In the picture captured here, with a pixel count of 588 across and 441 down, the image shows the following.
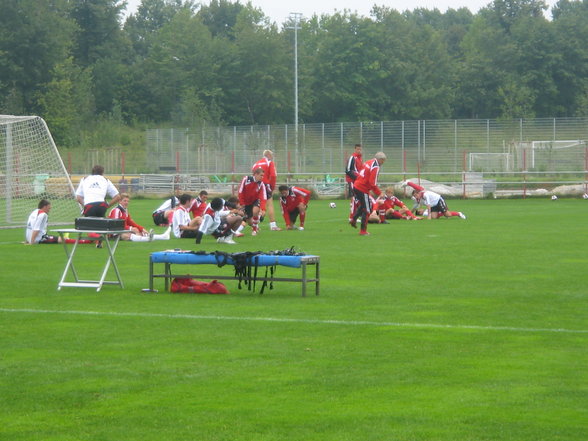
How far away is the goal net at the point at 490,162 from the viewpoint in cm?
5012

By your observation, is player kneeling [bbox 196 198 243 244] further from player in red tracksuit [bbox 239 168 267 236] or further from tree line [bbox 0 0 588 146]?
tree line [bbox 0 0 588 146]

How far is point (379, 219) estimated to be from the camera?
28016 millimetres

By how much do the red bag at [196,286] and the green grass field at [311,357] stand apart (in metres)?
0.26

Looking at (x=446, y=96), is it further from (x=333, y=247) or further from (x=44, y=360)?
(x=44, y=360)

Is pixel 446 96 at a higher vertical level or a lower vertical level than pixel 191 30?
lower

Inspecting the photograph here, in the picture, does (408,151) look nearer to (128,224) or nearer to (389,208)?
Result: (389,208)

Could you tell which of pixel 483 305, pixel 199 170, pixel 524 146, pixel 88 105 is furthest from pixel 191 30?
pixel 483 305

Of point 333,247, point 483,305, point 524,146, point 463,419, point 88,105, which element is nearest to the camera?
point 463,419

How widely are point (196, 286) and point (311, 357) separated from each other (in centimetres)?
469

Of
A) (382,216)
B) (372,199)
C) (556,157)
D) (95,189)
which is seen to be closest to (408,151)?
(556,157)

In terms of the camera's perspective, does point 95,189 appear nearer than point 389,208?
Yes

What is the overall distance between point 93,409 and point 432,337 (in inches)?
142

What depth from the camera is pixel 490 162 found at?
5131cm

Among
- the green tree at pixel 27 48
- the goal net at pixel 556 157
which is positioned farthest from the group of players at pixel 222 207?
the green tree at pixel 27 48
